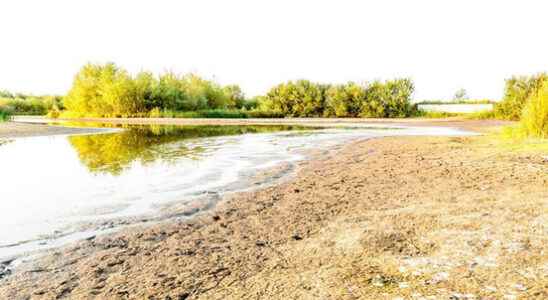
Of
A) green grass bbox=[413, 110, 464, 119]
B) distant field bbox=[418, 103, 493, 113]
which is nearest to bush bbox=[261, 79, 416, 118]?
green grass bbox=[413, 110, 464, 119]

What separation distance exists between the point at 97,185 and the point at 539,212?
6620 mm

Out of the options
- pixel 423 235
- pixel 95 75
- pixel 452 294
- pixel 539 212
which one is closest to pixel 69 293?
pixel 452 294

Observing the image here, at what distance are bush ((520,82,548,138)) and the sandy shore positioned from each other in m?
6.50

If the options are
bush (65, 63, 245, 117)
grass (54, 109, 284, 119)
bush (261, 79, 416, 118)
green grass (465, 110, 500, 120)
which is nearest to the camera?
green grass (465, 110, 500, 120)

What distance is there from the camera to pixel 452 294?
2.89m

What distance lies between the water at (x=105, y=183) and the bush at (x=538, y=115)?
649 centimetres

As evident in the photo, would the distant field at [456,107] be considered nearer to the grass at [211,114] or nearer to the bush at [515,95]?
the bush at [515,95]

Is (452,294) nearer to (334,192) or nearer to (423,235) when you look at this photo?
(423,235)

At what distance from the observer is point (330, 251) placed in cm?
394

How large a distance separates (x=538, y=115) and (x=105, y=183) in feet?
36.9

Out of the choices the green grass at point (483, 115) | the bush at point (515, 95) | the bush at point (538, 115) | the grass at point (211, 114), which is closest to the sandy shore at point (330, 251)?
the bush at point (538, 115)

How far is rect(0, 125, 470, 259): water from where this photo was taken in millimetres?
5246

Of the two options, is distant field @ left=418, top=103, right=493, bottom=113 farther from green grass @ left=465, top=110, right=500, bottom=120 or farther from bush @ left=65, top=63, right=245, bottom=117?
bush @ left=65, top=63, right=245, bottom=117

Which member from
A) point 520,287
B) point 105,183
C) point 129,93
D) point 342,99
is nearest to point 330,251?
point 520,287
